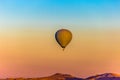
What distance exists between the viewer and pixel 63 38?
74812 millimetres

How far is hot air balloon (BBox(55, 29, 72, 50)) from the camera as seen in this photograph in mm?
73887

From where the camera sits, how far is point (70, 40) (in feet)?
251

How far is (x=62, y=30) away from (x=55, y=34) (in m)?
2.26

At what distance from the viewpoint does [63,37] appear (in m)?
74.9

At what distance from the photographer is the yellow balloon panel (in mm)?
73938

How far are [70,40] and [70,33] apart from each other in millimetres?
2534

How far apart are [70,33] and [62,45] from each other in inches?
243

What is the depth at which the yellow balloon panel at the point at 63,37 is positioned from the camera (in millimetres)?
73938

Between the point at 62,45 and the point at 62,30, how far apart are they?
6022 mm

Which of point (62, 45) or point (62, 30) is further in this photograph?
point (62, 30)

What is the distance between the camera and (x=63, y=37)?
246 ft

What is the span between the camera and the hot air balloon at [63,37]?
242ft

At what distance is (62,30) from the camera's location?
78000 millimetres

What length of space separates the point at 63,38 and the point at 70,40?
2.44 metres
